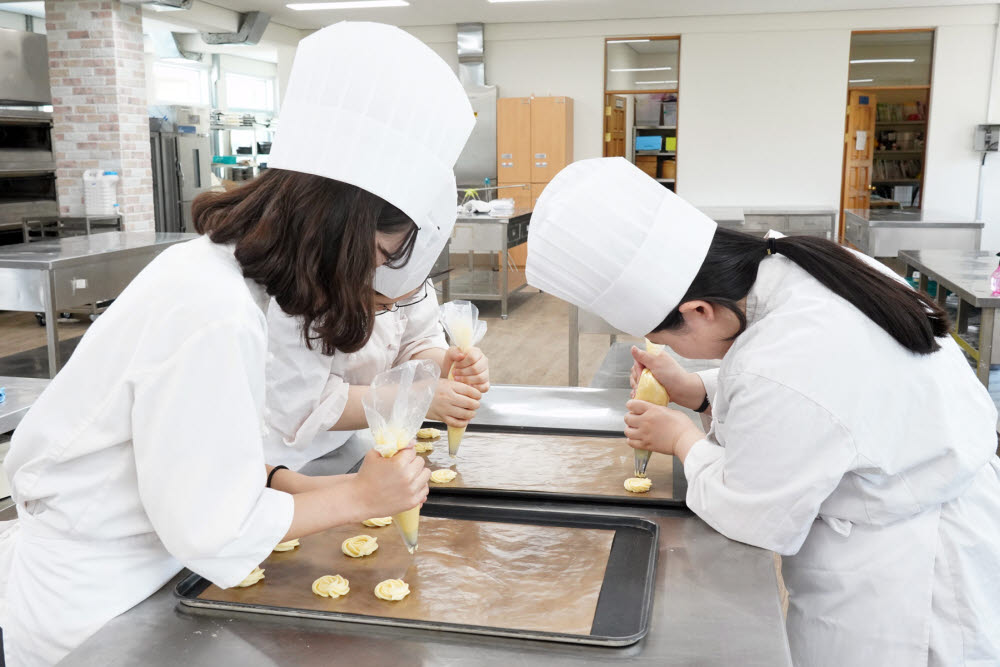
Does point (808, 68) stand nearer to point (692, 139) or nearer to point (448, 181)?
point (692, 139)

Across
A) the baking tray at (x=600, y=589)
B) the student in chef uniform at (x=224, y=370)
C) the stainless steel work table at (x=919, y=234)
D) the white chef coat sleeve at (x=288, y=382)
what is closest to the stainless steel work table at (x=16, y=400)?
the white chef coat sleeve at (x=288, y=382)

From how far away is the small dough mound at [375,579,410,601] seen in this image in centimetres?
107

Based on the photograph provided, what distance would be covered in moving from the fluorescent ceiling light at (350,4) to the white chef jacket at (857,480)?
8520mm

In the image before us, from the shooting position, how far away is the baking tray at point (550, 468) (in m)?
1.39

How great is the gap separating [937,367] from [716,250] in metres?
0.36

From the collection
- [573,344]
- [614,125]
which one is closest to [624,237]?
[573,344]

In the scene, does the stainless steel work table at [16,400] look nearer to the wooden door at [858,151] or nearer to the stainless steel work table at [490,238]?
the stainless steel work table at [490,238]

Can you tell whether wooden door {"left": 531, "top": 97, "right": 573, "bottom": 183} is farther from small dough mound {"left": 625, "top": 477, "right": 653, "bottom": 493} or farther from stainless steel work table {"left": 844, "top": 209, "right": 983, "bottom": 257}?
small dough mound {"left": 625, "top": 477, "right": 653, "bottom": 493}

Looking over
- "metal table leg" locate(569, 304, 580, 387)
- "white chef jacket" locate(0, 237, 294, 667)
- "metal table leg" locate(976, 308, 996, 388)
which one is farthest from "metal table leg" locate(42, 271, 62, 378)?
"metal table leg" locate(976, 308, 996, 388)

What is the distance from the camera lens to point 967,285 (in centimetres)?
364

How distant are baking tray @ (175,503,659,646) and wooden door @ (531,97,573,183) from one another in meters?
8.86

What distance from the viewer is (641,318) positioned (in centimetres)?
132

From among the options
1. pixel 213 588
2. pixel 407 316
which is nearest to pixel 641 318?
pixel 213 588

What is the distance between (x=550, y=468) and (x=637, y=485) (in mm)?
190
